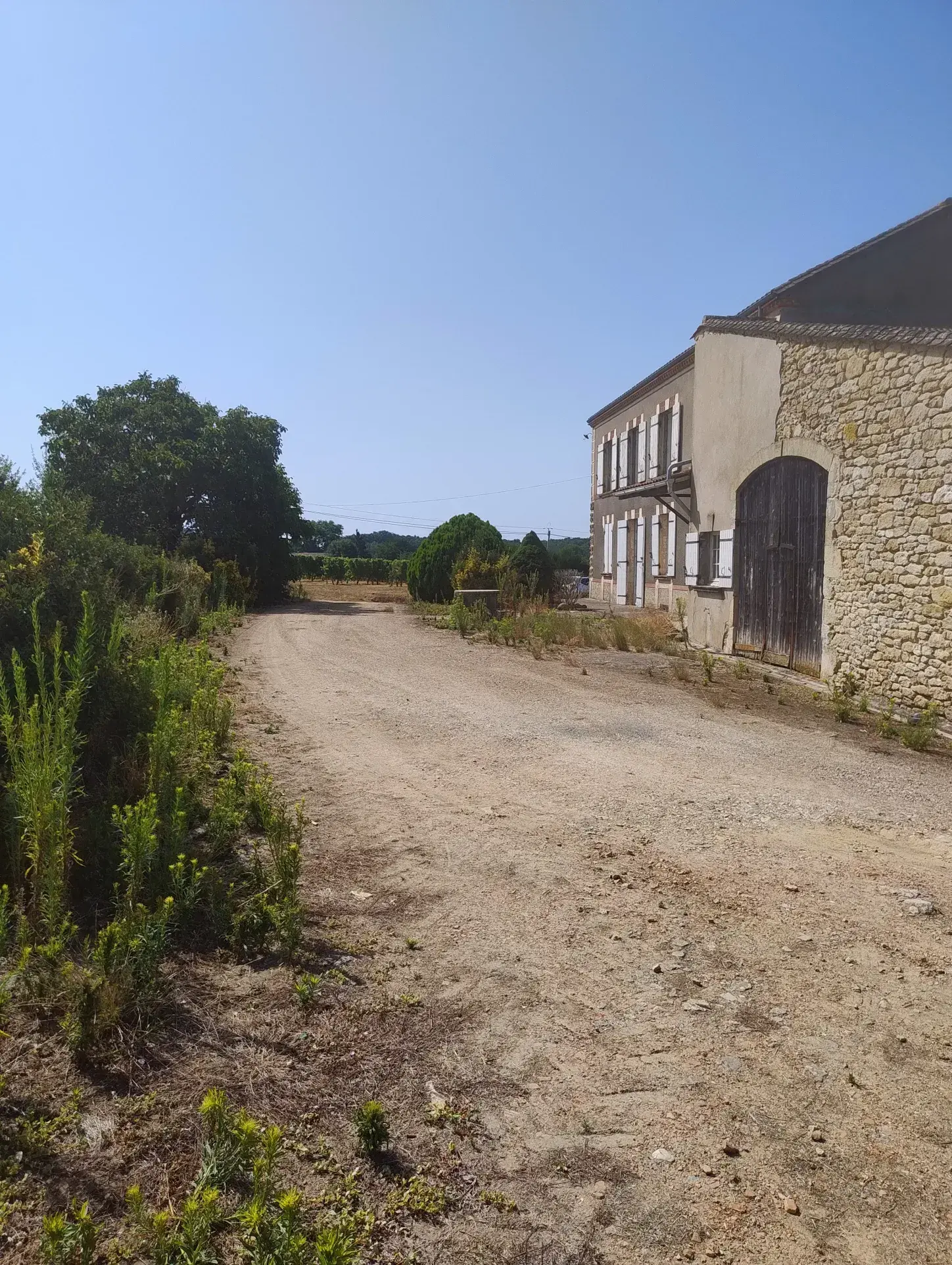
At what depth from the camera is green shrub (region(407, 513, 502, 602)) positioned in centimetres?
2144

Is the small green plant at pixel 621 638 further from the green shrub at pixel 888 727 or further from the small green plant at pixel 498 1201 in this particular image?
the small green plant at pixel 498 1201

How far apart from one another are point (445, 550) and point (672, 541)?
6406mm

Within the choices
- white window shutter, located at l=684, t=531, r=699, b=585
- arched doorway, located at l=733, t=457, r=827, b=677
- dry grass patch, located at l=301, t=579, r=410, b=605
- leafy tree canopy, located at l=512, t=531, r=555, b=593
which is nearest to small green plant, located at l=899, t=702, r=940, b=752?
arched doorway, located at l=733, t=457, r=827, b=677

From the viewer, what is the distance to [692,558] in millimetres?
13938

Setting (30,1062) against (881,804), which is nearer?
(30,1062)

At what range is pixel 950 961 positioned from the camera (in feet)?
10.8

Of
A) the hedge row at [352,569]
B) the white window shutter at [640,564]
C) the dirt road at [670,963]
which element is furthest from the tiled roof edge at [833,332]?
the hedge row at [352,569]

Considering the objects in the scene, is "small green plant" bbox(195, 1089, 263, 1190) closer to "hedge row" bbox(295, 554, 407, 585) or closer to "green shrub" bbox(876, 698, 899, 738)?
"green shrub" bbox(876, 698, 899, 738)

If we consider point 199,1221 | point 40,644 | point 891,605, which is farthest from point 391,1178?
point 891,605

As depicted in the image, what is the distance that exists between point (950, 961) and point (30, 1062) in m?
3.29

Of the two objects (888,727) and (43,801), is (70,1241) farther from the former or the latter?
(888,727)

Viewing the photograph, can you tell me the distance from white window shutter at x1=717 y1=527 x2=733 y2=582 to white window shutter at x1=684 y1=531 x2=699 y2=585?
94cm

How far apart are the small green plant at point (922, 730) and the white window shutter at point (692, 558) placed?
6.01 m

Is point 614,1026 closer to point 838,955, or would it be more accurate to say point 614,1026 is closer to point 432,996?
point 432,996
